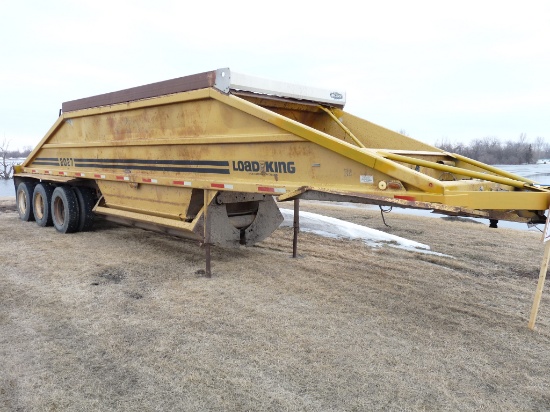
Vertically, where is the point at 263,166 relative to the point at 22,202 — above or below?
above

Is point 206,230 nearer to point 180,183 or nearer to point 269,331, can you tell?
point 180,183

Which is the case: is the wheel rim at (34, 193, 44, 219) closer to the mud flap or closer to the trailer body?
the trailer body

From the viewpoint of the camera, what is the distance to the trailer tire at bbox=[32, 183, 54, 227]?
902 cm

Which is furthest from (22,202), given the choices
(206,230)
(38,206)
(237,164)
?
(237,164)

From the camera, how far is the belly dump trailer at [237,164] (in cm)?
383

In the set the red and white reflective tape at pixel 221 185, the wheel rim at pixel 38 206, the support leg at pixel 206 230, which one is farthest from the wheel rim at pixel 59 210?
the red and white reflective tape at pixel 221 185

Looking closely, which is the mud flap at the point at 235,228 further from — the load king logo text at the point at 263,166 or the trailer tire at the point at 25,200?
the trailer tire at the point at 25,200

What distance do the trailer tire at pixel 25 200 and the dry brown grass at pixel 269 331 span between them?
3186 millimetres

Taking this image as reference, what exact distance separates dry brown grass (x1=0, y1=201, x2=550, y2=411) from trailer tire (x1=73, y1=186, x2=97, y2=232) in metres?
1.36

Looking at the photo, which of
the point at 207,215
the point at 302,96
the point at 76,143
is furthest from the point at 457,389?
the point at 76,143

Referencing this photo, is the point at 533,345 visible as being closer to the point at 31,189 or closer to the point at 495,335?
the point at 495,335

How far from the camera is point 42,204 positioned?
948cm

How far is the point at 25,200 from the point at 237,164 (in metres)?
7.06

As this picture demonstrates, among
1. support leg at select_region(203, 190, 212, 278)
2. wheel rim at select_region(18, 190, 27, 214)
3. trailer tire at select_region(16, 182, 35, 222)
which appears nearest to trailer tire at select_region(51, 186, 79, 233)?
trailer tire at select_region(16, 182, 35, 222)
